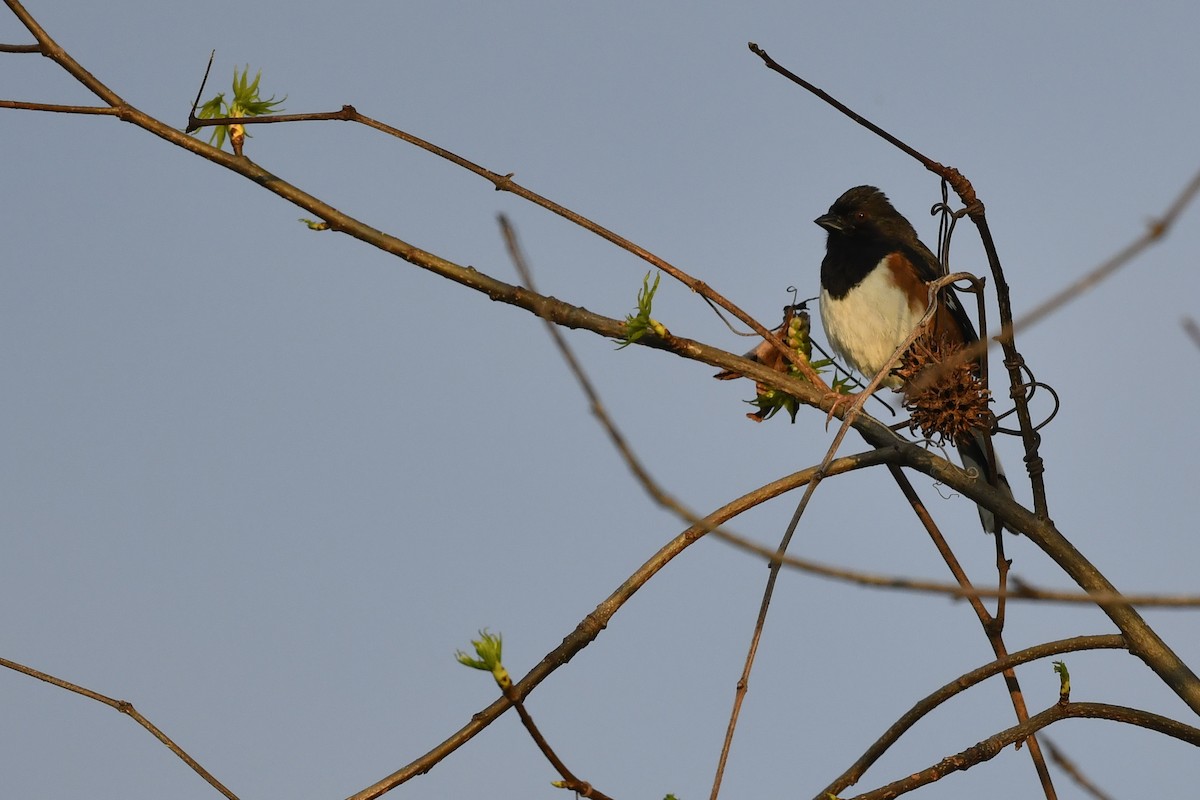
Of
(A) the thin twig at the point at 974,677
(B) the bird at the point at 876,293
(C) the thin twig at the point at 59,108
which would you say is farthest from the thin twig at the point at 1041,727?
(B) the bird at the point at 876,293

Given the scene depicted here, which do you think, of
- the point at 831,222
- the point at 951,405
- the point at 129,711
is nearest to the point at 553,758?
the point at 129,711

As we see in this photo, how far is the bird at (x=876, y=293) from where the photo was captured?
15.0 feet

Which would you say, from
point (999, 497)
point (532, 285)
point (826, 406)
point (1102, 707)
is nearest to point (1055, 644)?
point (1102, 707)

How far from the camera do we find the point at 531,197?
2.18 m

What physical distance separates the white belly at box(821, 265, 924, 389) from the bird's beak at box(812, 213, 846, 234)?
1.40ft

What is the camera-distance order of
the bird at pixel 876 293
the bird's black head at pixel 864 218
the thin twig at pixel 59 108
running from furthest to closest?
the bird's black head at pixel 864 218 < the bird at pixel 876 293 < the thin twig at pixel 59 108

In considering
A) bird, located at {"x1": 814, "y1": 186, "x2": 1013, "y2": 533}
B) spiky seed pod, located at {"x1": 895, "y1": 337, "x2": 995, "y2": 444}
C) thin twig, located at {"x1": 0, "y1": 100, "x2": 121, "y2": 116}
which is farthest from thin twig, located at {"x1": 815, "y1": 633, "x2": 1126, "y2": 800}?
bird, located at {"x1": 814, "y1": 186, "x2": 1013, "y2": 533}

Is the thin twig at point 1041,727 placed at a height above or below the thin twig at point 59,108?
below

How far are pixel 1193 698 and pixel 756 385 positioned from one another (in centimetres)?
104

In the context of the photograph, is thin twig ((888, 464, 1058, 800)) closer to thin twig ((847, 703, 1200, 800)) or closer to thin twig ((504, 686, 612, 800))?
thin twig ((847, 703, 1200, 800))

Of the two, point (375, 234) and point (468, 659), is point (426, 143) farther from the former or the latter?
point (468, 659)

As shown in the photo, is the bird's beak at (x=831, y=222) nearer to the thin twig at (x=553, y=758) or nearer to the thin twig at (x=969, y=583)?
the thin twig at (x=969, y=583)

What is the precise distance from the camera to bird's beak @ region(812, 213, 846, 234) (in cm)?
509

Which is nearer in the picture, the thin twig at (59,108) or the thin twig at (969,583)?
the thin twig at (59,108)
